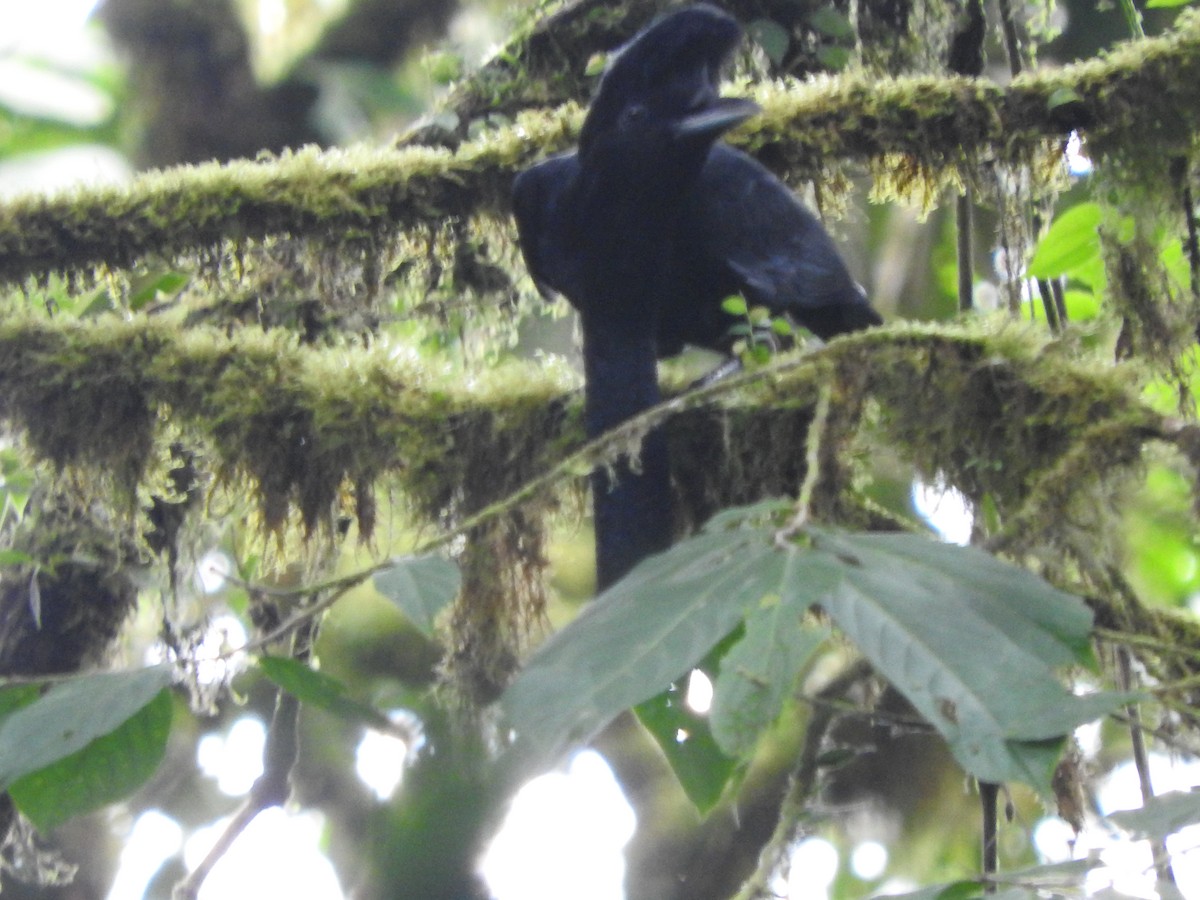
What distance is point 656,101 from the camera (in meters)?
2.02

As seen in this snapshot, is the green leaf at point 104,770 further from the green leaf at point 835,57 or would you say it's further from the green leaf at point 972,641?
the green leaf at point 835,57

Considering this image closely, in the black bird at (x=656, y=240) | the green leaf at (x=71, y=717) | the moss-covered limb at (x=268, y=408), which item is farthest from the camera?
the moss-covered limb at (x=268, y=408)

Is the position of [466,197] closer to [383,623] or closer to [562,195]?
[562,195]

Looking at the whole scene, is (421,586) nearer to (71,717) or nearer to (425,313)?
(71,717)

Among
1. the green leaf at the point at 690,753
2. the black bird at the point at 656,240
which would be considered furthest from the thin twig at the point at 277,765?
the green leaf at the point at 690,753

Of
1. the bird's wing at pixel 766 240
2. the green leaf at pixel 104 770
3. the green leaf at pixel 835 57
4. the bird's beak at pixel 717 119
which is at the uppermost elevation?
the green leaf at pixel 835 57

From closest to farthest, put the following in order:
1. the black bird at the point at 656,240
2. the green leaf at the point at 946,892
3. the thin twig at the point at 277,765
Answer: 1. the green leaf at the point at 946,892
2. the black bird at the point at 656,240
3. the thin twig at the point at 277,765

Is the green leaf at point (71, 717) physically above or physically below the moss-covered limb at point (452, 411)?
below

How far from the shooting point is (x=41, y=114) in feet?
16.9

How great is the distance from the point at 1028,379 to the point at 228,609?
3.07 metres

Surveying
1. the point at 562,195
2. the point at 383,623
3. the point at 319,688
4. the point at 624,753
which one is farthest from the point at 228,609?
the point at 319,688

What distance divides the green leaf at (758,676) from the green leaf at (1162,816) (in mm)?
264

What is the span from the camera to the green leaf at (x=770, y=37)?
9.53 feet

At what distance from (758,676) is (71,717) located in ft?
1.88
